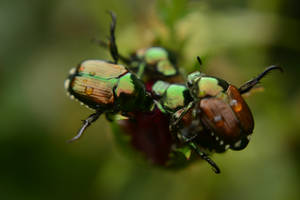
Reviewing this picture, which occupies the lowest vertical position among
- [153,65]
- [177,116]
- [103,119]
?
[103,119]

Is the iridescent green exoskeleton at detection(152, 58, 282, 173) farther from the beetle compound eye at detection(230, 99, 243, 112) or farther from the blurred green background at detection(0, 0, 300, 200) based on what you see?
the blurred green background at detection(0, 0, 300, 200)

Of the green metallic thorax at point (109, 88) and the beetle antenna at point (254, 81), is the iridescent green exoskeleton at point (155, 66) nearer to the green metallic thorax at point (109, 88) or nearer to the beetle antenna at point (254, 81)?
the green metallic thorax at point (109, 88)

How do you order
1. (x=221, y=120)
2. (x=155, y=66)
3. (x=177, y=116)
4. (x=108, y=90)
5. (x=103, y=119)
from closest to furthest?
1. (x=221, y=120)
2. (x=177, y=116)
3. (x=108, y=90)
4. (x=155, y=66)
5. (x=103, y=119)

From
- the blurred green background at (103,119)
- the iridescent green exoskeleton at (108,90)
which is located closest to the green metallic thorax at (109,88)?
the iridescent green exoskeleton at (108,90)

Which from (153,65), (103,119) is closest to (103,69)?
(153,65)

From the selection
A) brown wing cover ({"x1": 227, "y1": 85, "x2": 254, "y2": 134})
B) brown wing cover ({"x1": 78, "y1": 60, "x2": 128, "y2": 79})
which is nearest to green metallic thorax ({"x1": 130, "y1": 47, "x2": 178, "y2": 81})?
brown wing cover ({"x1": 78, "y1": 60, "x2": 128, "y2": 79})

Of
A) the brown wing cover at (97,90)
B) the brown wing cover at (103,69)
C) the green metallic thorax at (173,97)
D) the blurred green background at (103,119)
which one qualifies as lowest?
the blurred green background at (103,119)

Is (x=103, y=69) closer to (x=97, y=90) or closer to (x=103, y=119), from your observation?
(x=97, y=90)

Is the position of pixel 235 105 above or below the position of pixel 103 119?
above
